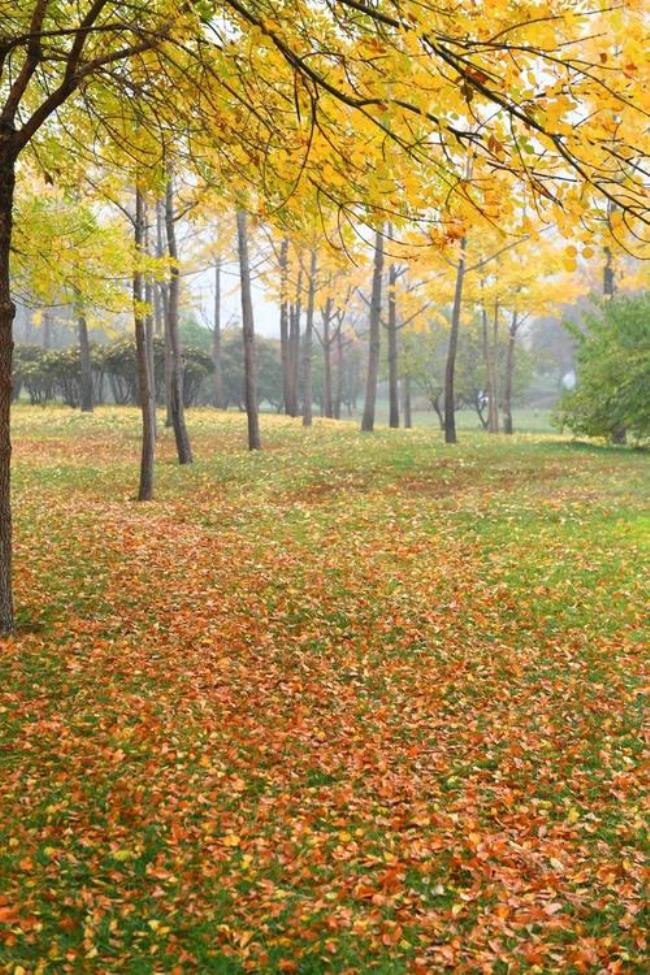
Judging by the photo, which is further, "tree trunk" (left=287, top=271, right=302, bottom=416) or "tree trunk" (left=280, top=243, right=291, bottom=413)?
"tree trunk" (left=287, top=271, right=302, bottom=416)

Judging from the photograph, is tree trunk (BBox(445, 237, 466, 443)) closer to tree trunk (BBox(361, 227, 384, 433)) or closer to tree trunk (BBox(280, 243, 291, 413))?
tree trunk (BBox(361, 227, 384, 433))

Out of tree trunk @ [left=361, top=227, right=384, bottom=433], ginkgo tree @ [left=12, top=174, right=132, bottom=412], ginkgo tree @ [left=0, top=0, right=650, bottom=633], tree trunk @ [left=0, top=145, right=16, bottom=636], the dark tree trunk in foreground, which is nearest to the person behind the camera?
ginkgo tree @ [left=0, top=0, right=650, bottom=633]

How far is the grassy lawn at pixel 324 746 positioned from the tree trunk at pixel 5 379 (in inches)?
17.3

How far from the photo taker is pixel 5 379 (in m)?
6.05

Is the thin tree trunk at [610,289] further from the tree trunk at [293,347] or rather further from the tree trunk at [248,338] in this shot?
the tree trunk at [293,347]

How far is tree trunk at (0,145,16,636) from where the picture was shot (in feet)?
18.6

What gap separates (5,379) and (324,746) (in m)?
3.71

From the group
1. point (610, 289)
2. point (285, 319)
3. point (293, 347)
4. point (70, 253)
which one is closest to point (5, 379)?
point (70, 253)

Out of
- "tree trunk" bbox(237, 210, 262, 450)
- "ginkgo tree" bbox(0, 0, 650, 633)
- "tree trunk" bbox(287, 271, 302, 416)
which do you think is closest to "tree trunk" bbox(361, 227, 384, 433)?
"tree trunk" bbox(237, 210, 262, 450)

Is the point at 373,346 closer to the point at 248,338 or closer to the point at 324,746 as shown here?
the point at 248,338

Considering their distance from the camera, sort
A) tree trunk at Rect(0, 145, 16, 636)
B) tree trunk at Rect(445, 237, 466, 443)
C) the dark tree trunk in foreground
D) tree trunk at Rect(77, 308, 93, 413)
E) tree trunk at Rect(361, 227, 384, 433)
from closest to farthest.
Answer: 1. tree trunk at Rect(0, 145, 16, 636)
2. the dark tree trunk in foreground
3. tree trunk at Rect(445, 237, 466, 443)
4. tree trunk at Rect(361, 227, 384, 433)
5. tree trunk at Rect(77, 308, 93, 413)

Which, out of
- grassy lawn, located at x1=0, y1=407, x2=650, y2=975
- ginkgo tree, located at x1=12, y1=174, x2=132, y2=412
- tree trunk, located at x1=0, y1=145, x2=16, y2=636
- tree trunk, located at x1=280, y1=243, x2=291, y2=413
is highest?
tree trunk, located at x1=280, y1=243, x2=291, y2=413

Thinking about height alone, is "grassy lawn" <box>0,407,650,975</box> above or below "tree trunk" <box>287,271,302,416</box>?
below

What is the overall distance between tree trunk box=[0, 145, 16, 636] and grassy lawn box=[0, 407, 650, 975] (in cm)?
44
